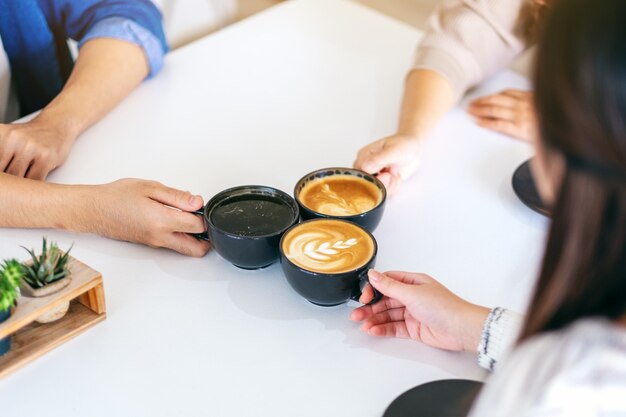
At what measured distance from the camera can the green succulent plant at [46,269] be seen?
884mm

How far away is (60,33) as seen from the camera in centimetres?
162

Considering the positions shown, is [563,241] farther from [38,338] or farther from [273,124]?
[273,124]

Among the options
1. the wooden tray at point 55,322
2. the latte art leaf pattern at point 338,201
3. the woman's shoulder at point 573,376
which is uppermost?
the woman's shoulder at point 573,376

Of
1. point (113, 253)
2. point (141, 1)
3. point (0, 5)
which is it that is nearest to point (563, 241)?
point (113, 253)

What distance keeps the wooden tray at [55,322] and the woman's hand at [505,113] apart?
2.67ft

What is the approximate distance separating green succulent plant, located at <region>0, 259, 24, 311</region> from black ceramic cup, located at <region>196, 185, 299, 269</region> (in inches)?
10.1

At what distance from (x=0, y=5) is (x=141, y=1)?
0.95 ft

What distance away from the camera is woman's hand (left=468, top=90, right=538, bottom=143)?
1.36m

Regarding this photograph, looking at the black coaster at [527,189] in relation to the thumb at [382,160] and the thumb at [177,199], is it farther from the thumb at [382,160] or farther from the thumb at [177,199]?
the thumb at [177,199]

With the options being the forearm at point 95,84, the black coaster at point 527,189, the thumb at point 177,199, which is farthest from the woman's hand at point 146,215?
the black coaster at point 527,189

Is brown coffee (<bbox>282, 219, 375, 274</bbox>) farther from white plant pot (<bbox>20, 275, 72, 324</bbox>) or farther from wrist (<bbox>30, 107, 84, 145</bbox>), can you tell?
wrist (<bbox>30, 107, 84, 145</bbox>)

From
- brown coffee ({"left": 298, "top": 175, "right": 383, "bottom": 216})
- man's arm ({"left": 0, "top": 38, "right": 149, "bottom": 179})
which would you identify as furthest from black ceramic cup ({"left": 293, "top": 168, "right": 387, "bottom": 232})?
man's arm ({"left": 0, "top": 38, "right": 149, "bottom": 179})

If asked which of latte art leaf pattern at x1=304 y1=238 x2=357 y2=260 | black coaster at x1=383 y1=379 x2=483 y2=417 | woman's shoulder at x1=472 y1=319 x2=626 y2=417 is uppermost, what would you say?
woman's shoulder at x1=472 y1=319 x2=626 y2=417

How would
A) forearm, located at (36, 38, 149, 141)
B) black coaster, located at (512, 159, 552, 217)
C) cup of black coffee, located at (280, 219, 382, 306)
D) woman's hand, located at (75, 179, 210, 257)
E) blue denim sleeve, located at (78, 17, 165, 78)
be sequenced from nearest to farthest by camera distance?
cup of black coffee, located at (280, 219, 382, 306)
woman's hand, located at (75, 179, 210, 257)
black coaster, located at (512, 159, 552, 217)
forearm, located at (36, 38, 149, 141)
blue denim sleeve, located at (78, 17, 165, 78)
